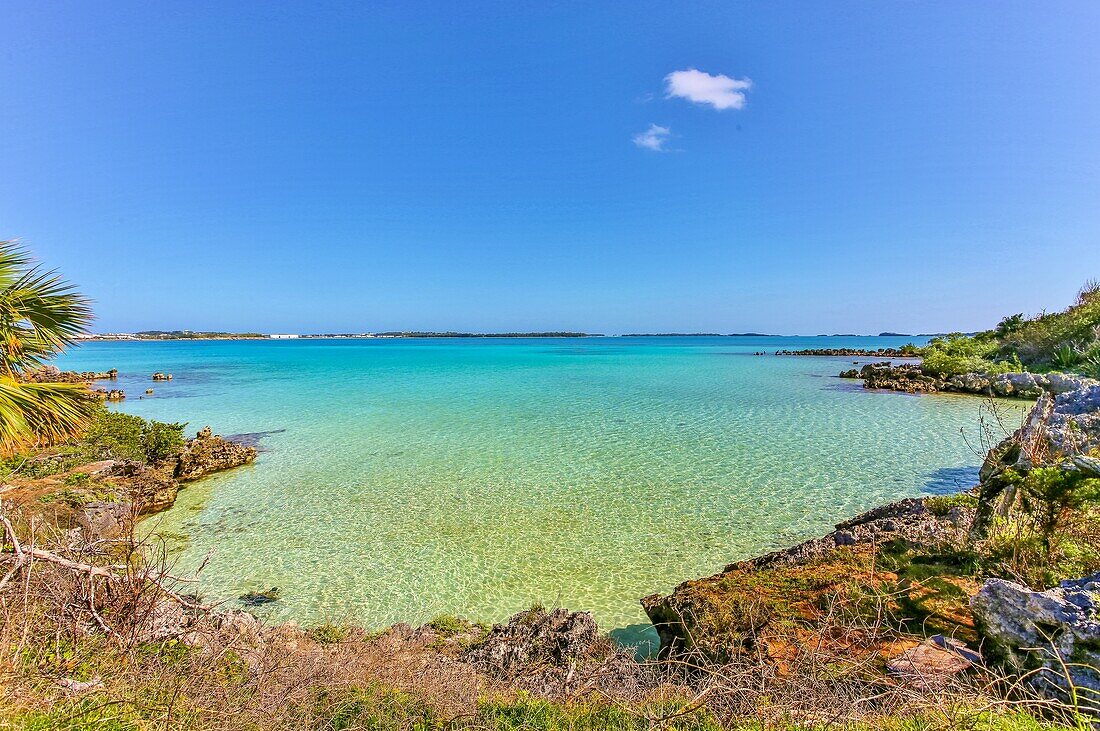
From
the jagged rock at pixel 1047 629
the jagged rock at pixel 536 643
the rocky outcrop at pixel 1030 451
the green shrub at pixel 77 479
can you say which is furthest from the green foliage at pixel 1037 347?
the green shrub at pixel 77 479

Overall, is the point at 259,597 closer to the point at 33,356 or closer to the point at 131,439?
the point at 33,356

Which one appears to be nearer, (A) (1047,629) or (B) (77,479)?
(A) (1047,629)

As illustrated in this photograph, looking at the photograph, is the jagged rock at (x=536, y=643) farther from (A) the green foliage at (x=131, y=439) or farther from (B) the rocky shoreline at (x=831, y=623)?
(A) the green foliage at (x=131, y=439)

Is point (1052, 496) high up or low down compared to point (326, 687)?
up

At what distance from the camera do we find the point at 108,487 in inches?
361

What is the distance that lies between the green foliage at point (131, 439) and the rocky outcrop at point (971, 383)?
2934 cm

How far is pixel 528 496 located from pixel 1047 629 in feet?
27.2

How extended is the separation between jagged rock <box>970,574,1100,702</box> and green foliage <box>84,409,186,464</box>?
53.9ft

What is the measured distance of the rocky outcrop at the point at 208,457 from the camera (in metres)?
12.2

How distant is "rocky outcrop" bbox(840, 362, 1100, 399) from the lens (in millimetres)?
19852

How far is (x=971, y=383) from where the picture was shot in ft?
86.5

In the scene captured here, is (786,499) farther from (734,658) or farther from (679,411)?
(679,411)

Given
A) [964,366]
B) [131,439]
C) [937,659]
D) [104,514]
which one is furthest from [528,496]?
[964,366]

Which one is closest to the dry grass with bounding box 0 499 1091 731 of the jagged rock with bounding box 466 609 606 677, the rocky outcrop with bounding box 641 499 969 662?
the rocky outcrop with bounding box 641 499 969 662
